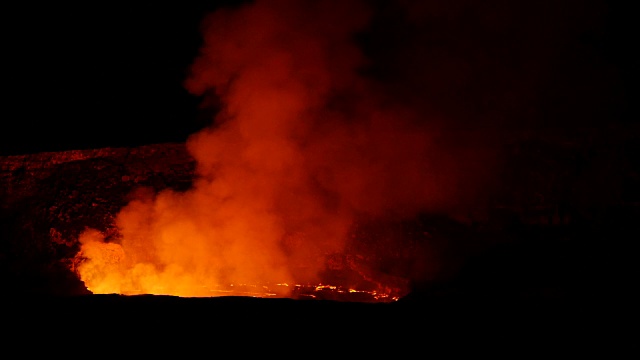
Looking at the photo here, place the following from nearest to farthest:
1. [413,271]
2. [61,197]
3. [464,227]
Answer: [413,271] < [464,227] < [61,197]

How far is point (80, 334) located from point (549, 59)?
4597mm

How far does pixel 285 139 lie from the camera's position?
4656mm

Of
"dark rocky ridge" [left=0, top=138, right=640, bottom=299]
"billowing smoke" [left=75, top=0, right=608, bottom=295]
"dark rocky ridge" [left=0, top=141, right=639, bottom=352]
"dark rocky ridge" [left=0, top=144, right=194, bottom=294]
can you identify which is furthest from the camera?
"dark rocky ridge" [left=0, top=144, right=194, bottom=294]

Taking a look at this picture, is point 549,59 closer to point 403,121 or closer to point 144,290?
point 403,121

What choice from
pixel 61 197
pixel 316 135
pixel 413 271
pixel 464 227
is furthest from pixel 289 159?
pixel 61 197

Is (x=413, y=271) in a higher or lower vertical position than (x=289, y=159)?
lower

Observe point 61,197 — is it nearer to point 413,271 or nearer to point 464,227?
point 413,271

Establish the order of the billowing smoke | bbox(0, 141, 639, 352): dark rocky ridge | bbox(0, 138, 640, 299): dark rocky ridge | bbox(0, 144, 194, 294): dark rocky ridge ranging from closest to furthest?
1. bbox(0, 141, 639, 352): dark rocky ridge
2. bbox(0, 138, 640, 299): dark rocky ridge
3. the billowing smoke
4. bbox(0, 144, 194, 294): dark rocky ridge

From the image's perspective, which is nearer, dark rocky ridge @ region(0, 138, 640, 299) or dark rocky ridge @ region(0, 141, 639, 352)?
dark rocky ridge @ region(0, 141, 639, 352)

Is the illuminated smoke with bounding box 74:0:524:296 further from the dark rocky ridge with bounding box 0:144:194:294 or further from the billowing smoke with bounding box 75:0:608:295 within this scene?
the dark rocky ridge with bounding box 0:144:194:294

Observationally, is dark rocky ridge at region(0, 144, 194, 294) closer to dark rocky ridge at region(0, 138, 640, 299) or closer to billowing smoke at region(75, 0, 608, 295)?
dark rocky ridge at region(0, 138, 640, 299)

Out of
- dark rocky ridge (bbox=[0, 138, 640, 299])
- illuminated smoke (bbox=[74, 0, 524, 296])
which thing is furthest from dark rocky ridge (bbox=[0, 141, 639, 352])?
illuminated smoke (bbox=[74, 0, 524, 296])

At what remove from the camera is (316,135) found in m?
4.63

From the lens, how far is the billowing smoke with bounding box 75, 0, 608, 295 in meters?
4.34
